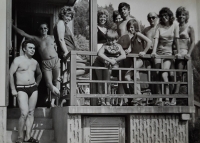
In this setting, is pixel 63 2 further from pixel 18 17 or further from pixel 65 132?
pixel 65 132

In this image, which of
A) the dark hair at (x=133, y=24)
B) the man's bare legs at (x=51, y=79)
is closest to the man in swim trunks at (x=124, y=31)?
the dark hair at (x=133, y=24)

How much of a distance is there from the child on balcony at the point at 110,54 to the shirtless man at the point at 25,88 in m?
1.24

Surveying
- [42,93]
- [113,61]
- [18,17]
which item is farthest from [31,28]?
[113,61]

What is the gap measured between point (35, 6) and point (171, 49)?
4276 millimetres

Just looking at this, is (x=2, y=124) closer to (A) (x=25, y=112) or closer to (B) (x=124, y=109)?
(A) (x=25, y=112)

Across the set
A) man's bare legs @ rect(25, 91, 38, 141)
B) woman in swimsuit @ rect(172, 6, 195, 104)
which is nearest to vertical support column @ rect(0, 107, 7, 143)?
man's bare legs @ rect(25, 91, 38, 141)

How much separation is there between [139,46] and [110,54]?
2.13ft

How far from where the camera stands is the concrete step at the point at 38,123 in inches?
257

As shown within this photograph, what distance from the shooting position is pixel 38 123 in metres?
6.74

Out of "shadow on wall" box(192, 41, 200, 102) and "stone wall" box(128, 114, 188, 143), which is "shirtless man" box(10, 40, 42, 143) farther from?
"shadow on wall" box(192, 41, 200, 102)

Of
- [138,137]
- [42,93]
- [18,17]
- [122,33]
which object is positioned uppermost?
[18,17]

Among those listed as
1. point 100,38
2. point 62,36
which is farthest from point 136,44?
point 62,36

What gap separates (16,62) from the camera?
616cm

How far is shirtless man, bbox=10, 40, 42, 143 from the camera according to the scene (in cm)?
608
